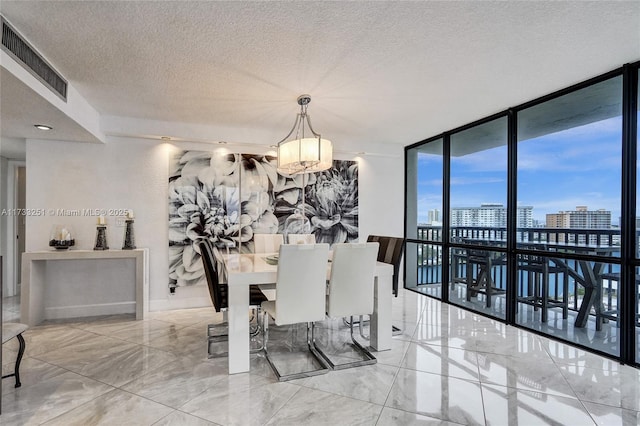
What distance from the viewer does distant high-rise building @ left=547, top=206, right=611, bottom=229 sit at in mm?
2928

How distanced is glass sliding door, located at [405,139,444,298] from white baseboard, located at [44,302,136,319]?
168 inches

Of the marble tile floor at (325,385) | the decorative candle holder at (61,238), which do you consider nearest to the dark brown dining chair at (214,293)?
the marble tile floor at (325,385)

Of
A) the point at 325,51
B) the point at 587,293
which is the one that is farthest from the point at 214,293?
the point at 587,293

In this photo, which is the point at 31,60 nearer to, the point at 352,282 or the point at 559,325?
the point at 352,282

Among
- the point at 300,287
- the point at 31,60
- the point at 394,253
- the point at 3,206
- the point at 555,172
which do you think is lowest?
the point at 300,287

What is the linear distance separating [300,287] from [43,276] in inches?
135

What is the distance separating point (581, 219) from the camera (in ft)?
10.2

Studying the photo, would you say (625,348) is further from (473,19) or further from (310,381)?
(473,19)

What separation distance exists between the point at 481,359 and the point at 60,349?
12.3ft

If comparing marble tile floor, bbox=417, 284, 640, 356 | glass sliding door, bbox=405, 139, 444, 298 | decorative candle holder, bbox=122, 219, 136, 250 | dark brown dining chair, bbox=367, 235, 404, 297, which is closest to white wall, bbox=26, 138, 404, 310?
decorative candle holder, bbox=122, 219, 136, 250

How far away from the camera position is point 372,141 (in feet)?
17.5

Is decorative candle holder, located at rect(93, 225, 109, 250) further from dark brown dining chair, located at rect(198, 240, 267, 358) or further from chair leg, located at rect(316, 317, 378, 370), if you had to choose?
chair leg, located at rect(316, 317, 378, 370)

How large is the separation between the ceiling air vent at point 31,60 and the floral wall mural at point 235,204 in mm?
1581

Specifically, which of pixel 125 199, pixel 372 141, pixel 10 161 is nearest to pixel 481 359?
pixel 372 141
